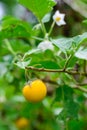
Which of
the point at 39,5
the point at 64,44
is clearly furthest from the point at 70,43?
the point at 39,5

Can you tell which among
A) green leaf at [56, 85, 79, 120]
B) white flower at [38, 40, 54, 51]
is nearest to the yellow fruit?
green leaf at [56, 85, 79, 120]

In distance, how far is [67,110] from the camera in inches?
35.7

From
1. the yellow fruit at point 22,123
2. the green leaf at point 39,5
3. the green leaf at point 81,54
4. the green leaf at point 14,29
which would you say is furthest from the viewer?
the yellow fruit at point 22,123

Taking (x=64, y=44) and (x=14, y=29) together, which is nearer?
(x=64, y=44)

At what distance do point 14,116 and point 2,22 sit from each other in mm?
699

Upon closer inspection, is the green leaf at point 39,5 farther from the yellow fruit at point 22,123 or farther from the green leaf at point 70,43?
the yellow fruit at point 22,123

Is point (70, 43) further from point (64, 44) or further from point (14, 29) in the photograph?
point (14, 29)

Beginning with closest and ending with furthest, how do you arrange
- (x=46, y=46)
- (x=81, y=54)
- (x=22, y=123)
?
(x=81, y=54) → (x=46, y=46) → (x=22, y=123)

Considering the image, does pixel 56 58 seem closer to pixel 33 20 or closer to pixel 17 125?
pixel 17 125

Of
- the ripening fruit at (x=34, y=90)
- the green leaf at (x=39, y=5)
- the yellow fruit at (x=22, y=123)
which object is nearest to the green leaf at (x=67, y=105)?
the ripening fruit at (x=34, y=90)

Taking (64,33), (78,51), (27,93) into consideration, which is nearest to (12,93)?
(64,33)

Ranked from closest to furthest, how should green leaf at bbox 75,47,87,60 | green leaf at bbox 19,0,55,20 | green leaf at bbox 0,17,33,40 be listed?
1. green leaf at bbox 75,47,87,60
2. green leaf at bbox 19,0,55,20
3. green leaf at bbox 0,17,33,40

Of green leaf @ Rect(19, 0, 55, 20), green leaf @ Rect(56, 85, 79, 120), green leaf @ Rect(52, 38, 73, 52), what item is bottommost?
green leaf @ Rect(56, 85, 79, 120)

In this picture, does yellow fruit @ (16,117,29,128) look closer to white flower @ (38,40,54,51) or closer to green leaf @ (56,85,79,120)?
green leaf @ (56,85,79,120)
